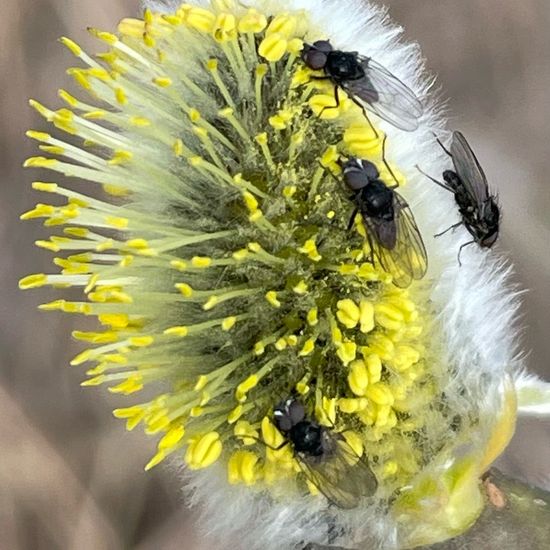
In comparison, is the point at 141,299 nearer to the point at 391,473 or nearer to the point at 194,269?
the point at 194,269

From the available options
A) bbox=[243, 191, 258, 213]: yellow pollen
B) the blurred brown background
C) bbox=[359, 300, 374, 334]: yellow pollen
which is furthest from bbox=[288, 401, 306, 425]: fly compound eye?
the blurred brown background

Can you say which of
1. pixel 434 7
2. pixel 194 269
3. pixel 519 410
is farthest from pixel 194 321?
pixel 434 7

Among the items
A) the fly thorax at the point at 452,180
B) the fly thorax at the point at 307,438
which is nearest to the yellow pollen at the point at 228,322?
the fly thorax at the point at 307,438

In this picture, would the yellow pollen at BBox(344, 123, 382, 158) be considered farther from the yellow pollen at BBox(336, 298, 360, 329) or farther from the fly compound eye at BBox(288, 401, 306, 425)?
the fly compound eye at BBox(288, 401, 306, 425)

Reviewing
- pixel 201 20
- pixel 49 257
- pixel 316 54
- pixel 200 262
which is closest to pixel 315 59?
pixel 316 54

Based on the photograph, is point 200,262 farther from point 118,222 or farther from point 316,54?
point 316,54

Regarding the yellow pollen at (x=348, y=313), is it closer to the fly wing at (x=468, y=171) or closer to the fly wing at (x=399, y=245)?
the fly wing at (x=399, y=245)

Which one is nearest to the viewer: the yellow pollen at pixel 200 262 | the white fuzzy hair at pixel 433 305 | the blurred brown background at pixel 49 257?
the yellow pollen at pixel 200 262

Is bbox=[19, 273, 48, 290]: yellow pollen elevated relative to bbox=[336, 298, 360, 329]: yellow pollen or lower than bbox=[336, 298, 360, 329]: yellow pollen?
elevated
